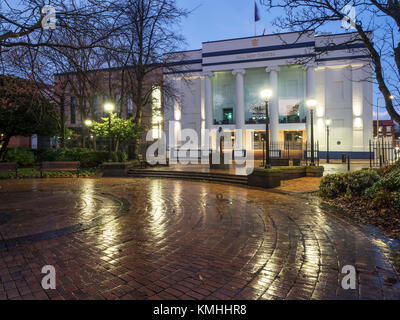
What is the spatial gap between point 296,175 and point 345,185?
565 cm

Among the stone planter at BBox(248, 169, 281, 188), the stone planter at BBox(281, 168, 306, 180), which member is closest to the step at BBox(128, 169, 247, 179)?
the stone planter at BBox(248, 169, 281, 188)

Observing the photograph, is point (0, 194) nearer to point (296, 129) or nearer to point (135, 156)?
point (135, 156)

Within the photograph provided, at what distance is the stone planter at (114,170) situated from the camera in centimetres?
1655

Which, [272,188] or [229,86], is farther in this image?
[229,86]

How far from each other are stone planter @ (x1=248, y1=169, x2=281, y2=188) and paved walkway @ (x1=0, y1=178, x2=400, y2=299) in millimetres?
3579

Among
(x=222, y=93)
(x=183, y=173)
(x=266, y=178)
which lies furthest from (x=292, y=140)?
(x=266, y=178)

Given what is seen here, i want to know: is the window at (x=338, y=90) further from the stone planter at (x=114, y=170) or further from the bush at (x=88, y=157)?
the stone planter at (x=114, y=170)

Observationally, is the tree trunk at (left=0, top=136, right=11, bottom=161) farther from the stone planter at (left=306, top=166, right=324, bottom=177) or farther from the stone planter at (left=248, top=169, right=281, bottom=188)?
the stone planter at (left=306, top=166, right=324, bottom=177)

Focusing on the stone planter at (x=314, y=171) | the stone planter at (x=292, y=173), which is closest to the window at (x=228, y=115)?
the stone planter at (x=314, y=171)

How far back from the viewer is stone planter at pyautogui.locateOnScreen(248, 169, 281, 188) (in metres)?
10.9

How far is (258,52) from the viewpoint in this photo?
32.7 metres

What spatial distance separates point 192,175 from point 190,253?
36.6ft

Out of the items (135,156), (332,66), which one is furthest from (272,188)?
(332,66)

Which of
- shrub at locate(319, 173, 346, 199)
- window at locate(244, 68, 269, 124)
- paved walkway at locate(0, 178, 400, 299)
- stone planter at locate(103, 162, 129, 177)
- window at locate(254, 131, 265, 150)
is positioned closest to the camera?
paved walkway at locate(0, 178, 400, 299)
